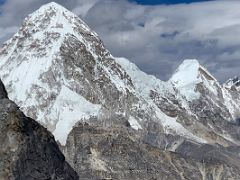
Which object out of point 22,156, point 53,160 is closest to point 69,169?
point 53,160

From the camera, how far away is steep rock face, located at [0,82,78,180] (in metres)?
49.7

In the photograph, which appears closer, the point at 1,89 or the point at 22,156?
the point at 22,156

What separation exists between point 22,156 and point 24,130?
176 centimetres

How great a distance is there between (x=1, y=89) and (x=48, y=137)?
4798 mm

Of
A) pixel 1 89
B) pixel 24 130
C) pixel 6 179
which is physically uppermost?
pixel 1 89

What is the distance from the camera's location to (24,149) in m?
50.6

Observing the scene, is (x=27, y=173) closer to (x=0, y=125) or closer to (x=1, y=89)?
(x=0, y=125)

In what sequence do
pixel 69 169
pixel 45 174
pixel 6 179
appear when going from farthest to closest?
pixel 69 169 < pixel 45 174 < pixel 6 179

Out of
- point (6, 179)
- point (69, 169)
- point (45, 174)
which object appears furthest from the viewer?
point (69, 169)

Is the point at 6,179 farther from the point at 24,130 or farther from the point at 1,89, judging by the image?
the point at 1,89

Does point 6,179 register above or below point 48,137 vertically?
below

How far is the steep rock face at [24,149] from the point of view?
49688mm

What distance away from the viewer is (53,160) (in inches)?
2100

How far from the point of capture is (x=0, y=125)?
51.1 metres
